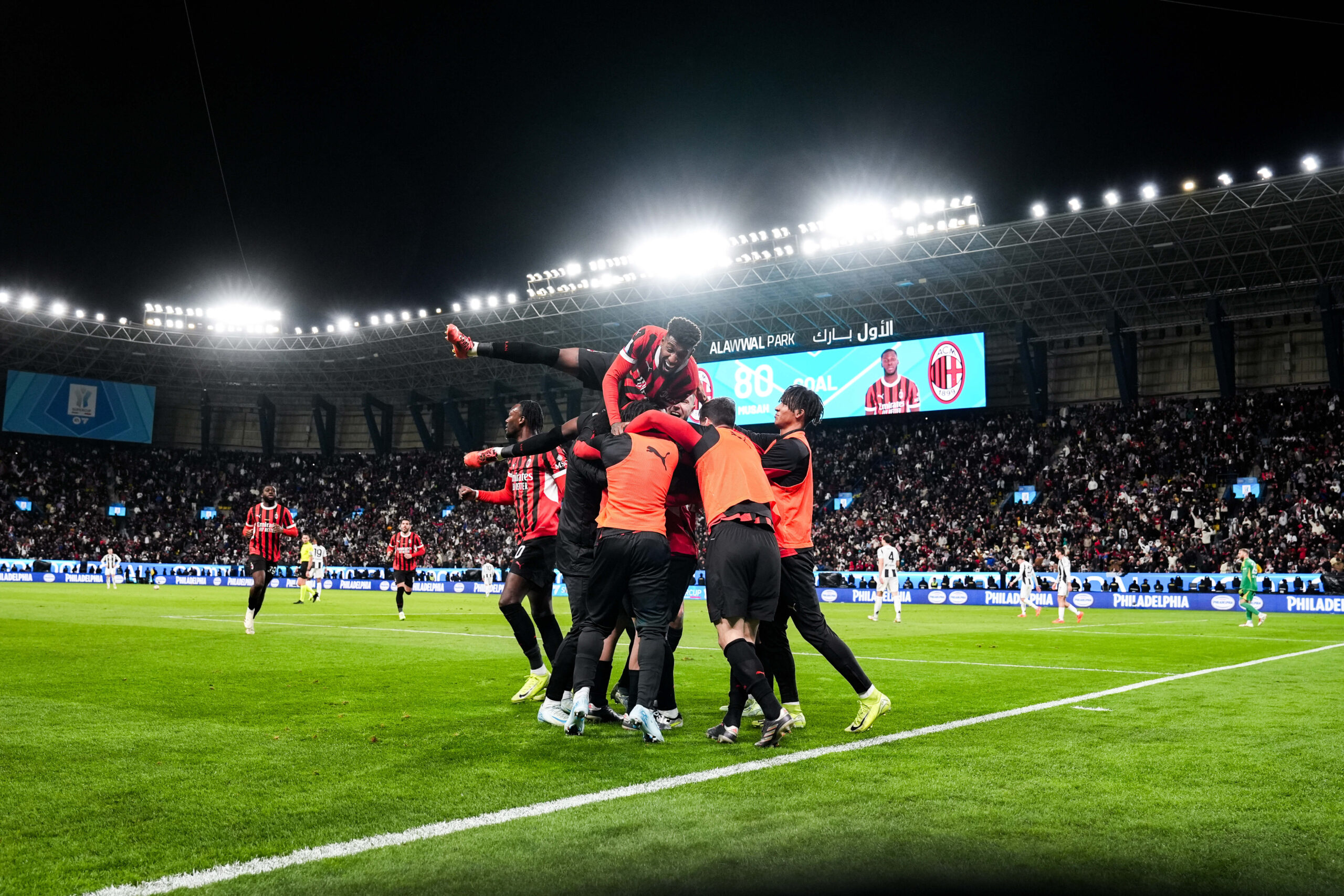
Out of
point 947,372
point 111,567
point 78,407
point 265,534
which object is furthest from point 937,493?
point 78,407

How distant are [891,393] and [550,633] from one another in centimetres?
3413

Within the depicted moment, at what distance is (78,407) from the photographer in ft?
180

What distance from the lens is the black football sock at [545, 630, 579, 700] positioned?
6867 mm

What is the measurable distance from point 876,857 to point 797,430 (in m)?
3.67

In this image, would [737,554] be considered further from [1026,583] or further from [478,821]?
[1026,583]

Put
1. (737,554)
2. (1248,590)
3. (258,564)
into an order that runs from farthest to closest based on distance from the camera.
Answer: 1. (1248,590)
2. (258,564)
3. (737,554)

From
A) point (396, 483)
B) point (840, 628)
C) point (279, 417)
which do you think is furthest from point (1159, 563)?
point (279, 417)

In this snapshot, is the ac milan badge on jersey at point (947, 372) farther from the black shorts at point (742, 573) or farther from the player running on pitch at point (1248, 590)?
the black shorts at point (742, 573)

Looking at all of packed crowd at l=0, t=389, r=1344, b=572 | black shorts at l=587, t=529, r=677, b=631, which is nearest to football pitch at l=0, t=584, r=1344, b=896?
black shorts at l=587, t=529, r=677, b=631

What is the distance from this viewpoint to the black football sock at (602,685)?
699 cm

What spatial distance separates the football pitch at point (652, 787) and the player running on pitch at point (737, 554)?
35cm

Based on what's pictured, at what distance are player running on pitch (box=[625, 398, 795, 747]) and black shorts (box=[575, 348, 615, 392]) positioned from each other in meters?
1.38

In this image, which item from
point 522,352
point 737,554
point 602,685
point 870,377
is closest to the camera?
point 737,554

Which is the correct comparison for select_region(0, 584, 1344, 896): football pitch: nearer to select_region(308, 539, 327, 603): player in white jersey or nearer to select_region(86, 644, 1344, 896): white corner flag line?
select_region(86, 644, 1344, 896): white corner flag line
